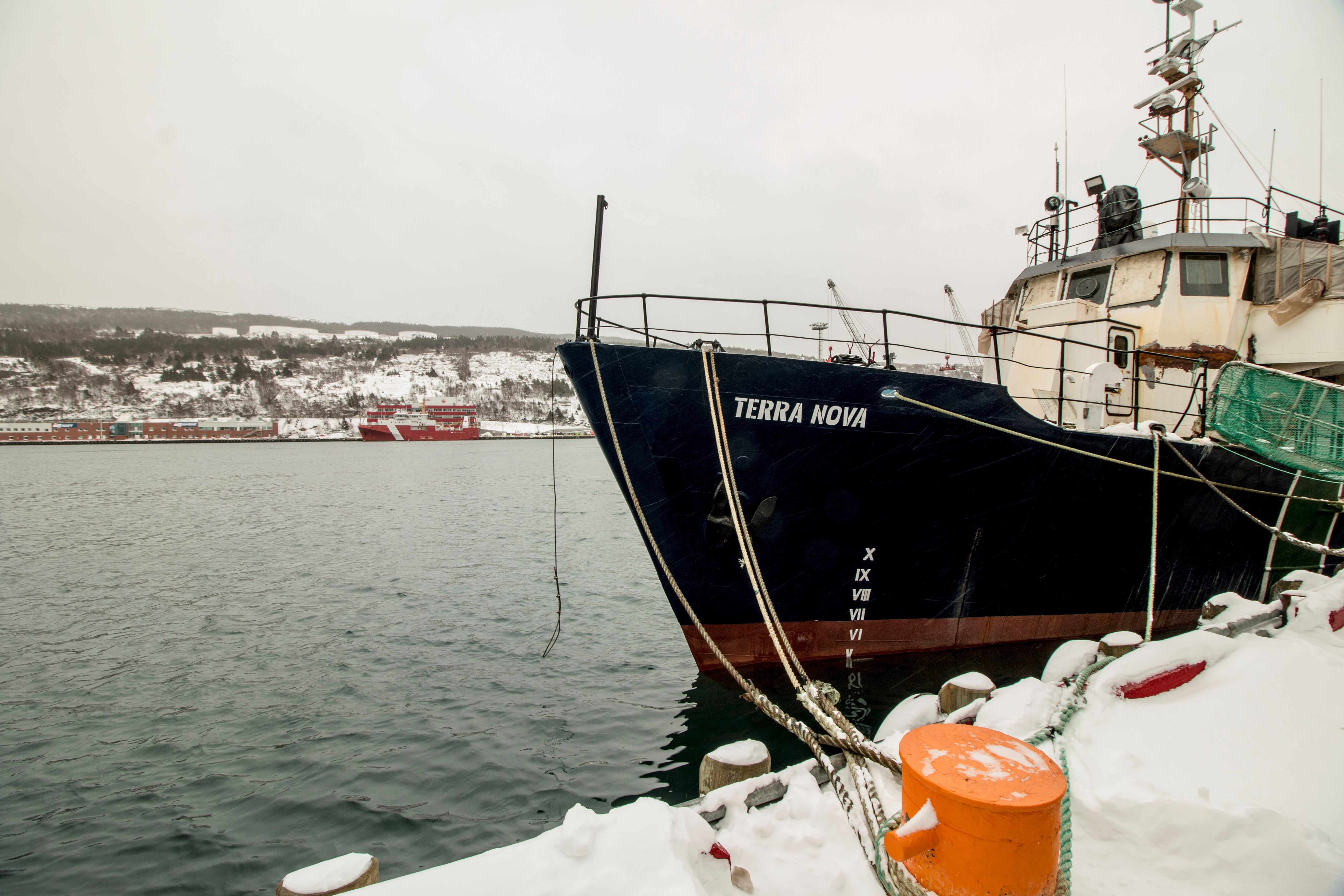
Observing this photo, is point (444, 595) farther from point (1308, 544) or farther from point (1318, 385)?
point (1318, 385)

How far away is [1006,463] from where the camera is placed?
7.80 m

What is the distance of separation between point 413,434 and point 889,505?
114 metres

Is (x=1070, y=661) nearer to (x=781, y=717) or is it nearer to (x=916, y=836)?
(x=781, y=717)

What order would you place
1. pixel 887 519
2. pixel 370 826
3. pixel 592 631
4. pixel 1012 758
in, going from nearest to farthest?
pixel 1012 758 → pixel 370 826 → pixel 887 519 → pixel 592 631

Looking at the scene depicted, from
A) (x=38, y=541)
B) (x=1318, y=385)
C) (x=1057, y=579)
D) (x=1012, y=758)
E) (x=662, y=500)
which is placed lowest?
(x=38, y=541)

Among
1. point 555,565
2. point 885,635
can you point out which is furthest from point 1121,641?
point 555,565

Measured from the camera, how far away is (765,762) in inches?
143

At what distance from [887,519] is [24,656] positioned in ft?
44.0

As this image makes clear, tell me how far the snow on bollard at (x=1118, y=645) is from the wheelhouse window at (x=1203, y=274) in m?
7.98

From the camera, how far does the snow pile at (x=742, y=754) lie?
356 cm

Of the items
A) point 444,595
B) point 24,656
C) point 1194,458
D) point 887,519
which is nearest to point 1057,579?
point 1194,458

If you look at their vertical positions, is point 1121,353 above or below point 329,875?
above

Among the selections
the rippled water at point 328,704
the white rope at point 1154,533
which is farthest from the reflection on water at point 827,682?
the white rope at point 1154,533

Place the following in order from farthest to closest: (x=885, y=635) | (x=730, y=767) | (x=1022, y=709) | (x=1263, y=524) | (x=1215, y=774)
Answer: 1. (x=885, y=635)
2. (x=1263, y=524)
3. (x=1022, y=709)
4. (x=730, y=767)
5. (x=1215, y=774)
